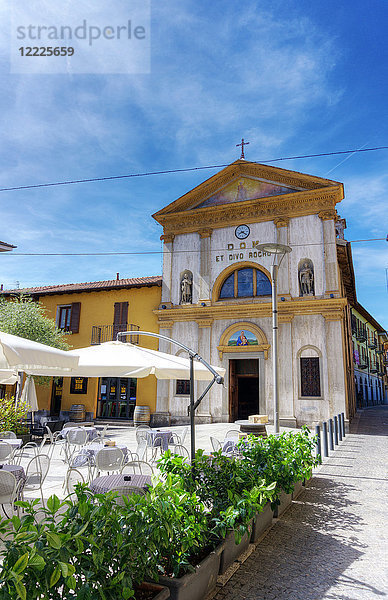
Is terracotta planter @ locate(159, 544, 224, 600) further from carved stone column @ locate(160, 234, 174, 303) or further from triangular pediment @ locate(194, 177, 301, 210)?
triangular pediment @ locate(194, 177, 301, 210)

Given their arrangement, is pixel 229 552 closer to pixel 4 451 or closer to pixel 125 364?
pixel 125 364

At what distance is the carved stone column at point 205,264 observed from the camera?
20.1 meters

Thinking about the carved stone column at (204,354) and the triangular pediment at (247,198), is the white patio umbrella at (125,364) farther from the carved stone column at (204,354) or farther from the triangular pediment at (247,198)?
the triangular pediment at (247,198)

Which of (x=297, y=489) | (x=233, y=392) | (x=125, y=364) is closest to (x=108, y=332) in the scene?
(x=233, y=392)

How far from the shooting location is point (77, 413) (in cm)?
2048

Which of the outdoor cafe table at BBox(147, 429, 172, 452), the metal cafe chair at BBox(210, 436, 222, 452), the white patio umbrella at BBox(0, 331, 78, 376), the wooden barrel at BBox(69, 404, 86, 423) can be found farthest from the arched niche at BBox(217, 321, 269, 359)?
the white patio umbrella at BBox(0, 331, 78, 376)

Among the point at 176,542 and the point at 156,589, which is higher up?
the point at 176,542

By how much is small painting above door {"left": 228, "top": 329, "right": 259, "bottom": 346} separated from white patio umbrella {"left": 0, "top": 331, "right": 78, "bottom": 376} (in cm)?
1285

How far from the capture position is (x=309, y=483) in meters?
7.75

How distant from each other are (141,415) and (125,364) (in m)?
13.0

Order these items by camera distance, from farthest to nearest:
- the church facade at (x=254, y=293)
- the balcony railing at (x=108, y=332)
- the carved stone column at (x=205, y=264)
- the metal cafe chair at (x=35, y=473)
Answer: the balcony railing at (x=108, y=332) → the carved stone column at (x=205, y=264) → the church facade at (x=254, y=293) → the metal cafe chair at (x=35, y=473)

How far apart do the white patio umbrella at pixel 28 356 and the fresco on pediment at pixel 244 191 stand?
1524cm

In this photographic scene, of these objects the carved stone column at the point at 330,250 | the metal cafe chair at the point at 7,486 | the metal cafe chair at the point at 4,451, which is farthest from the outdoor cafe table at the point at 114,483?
the carved stone column at the point at 330,250

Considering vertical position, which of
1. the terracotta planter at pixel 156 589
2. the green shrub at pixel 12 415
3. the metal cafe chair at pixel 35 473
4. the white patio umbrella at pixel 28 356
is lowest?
the terracotta planter at pixel 156 589
